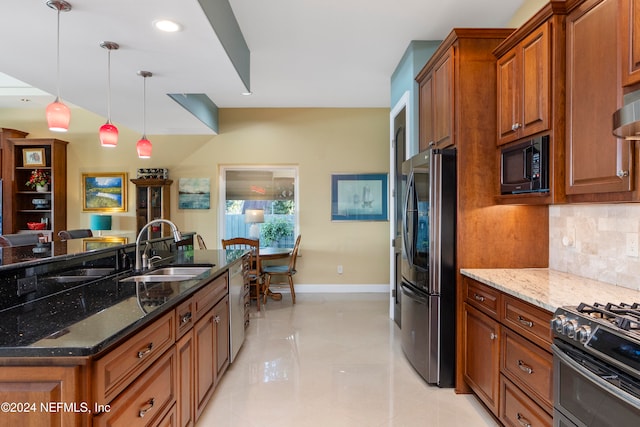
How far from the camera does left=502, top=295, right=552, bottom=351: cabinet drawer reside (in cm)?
164

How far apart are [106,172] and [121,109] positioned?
200 cm

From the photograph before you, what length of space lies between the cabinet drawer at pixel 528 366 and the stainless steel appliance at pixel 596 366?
0.11m

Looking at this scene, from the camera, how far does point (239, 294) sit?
314cm

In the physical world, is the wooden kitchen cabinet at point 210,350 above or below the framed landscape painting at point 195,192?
below

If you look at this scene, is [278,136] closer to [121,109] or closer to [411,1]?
[121,109]

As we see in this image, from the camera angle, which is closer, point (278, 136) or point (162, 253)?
point (162, 253)

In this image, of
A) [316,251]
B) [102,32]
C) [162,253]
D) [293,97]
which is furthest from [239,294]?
[293,97]

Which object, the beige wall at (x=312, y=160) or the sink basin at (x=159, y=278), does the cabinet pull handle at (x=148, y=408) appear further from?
the beige wall at (x=312, y=160)

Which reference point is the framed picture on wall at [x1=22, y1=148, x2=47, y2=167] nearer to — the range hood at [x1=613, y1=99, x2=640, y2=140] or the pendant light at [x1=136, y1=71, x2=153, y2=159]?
the pendant light at [x1=136, y1=71, x2=153, y2=159]

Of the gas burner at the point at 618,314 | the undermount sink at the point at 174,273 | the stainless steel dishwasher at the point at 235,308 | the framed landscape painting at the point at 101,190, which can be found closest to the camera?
the gas burner at the point at 618,314

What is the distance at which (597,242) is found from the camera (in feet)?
6.93

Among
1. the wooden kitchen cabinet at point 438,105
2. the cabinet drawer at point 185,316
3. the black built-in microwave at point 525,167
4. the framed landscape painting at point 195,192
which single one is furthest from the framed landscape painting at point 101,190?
the black built-in microwave at point 525,167

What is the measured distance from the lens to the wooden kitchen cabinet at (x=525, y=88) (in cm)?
202

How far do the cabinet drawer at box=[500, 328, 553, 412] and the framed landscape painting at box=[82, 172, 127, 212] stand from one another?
5.73 m
